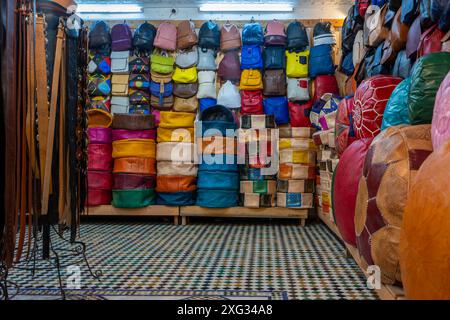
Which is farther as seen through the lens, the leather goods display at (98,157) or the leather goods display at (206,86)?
the leather goods display at (206,86)

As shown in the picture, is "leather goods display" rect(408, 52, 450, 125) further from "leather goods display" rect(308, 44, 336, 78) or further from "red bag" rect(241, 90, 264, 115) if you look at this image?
"red bag" rect(241, 90, 264, 115)

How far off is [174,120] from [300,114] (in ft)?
5.19

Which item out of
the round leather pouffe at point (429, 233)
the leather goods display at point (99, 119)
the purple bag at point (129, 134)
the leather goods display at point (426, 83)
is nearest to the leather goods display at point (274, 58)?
the purple bag at point (129, 134)

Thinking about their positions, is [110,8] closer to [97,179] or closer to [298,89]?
[97,179]

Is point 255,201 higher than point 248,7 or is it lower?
lower

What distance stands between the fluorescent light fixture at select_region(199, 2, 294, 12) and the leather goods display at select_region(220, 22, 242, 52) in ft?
3.85

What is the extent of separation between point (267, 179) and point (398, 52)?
88.5 inches

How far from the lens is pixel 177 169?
4.62m

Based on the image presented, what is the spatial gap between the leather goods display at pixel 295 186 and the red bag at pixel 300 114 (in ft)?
2.76

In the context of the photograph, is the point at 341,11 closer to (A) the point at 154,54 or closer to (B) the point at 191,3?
(B) the point at 191,3

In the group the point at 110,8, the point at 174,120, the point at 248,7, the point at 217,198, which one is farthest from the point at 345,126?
the point at 110,8

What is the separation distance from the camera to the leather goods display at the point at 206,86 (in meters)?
5.16

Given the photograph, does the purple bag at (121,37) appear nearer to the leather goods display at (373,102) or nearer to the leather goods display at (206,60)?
the leather goods display at (206,60)

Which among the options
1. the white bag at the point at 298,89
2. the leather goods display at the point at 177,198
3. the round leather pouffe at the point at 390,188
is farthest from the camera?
the white bag at the point at 298,89
